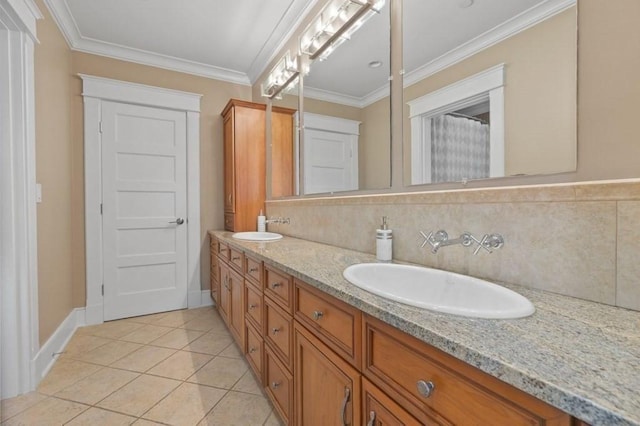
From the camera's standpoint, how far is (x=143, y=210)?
9.82 feet

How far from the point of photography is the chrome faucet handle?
0.98 metres

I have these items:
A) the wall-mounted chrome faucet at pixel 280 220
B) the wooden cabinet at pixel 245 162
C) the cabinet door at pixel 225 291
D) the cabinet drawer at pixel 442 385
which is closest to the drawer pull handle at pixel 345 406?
the cabinet drawer at pixel 442 385

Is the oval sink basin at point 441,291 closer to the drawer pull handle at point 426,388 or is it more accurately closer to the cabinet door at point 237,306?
the drawer pull handle at point 426,388

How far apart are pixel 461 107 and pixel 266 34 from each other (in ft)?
Result: 6.99

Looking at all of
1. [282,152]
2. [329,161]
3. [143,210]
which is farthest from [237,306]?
[143,210]

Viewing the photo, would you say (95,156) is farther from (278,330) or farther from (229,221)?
(278,330)

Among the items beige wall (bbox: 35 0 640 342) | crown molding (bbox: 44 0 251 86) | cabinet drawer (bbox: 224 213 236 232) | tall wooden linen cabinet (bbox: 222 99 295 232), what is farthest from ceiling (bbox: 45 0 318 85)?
cabinet drawer (bbox: 224 213 236 232)

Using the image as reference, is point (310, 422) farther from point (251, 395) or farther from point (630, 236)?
point (630, 236)

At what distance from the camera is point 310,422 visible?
1102mm

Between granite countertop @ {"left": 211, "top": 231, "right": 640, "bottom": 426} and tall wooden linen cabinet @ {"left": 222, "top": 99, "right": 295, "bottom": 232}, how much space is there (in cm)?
224

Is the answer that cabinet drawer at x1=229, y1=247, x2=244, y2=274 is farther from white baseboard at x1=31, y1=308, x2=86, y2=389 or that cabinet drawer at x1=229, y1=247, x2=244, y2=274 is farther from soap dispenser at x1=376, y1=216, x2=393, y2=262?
white baseboard at x1=31, y1=308, x2=86, y2=389

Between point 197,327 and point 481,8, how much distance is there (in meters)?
2.93

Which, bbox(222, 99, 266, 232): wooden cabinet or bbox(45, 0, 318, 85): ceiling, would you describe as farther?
bbox(222, 99, 266, 232): wooden cabinet

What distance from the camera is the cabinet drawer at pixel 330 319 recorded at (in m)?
0.86
